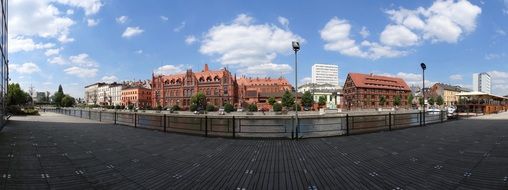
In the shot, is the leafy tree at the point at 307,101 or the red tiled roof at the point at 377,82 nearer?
the leafy tree at the point at 307,101

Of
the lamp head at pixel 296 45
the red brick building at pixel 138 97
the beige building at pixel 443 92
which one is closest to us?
the lamp head at pixel 296 45

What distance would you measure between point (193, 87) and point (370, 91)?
67345mm

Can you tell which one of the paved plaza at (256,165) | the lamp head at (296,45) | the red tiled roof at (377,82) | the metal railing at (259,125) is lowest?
the paved plaza at (256,165)

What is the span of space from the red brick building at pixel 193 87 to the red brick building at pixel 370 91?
4395 centimetres

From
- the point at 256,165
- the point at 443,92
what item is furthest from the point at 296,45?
the point at 443,92

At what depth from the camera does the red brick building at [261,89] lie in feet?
379

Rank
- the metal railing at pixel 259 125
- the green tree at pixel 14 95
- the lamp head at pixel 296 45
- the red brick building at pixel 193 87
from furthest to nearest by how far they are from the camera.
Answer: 1. the red brick building at pixel 193 87
2. the green tree at pixel 14 95
3. the lamp head at pixel 296 45
4. the metal railing at pixel 259 125

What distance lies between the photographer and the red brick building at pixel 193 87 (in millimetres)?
110062

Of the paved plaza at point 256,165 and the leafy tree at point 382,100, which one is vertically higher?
the leafy tree at point 382,100

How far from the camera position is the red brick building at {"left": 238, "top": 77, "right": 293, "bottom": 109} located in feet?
379

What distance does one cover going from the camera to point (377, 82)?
12581 cm

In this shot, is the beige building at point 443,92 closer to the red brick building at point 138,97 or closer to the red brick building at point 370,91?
the red brick building at point 370,91

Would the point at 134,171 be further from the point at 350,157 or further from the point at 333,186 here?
the point at 350,157

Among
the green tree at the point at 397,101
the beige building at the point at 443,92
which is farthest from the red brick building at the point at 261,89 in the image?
the beige building at the point at 443,92
